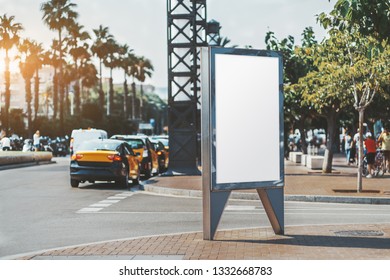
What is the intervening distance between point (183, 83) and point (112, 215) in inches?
525

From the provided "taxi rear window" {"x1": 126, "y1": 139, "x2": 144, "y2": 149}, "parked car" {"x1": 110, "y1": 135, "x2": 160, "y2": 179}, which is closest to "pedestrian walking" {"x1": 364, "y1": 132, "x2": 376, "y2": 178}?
"parked car" {"x1": 110, "y1": 135, "x2": 160, "y2": 179}

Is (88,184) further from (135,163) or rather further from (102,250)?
(102,250)

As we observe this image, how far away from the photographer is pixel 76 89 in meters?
85.7

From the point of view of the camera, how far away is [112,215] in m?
14.8

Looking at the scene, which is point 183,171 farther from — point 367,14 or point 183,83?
point 367,14

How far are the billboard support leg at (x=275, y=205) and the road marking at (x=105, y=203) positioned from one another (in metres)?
5.68

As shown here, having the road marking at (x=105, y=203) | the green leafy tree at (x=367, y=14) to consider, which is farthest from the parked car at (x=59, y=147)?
the green leafy tree at (x=367, y=14)

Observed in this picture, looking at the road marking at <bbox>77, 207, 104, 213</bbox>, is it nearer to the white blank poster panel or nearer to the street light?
the white blank poster panel

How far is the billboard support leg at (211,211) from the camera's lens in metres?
10.2

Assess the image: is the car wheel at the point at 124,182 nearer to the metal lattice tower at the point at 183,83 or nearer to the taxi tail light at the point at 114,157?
the taxi tail light at the point at 114,157

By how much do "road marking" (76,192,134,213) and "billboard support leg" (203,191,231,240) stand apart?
5.76 metres

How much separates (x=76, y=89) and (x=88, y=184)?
206 ft
